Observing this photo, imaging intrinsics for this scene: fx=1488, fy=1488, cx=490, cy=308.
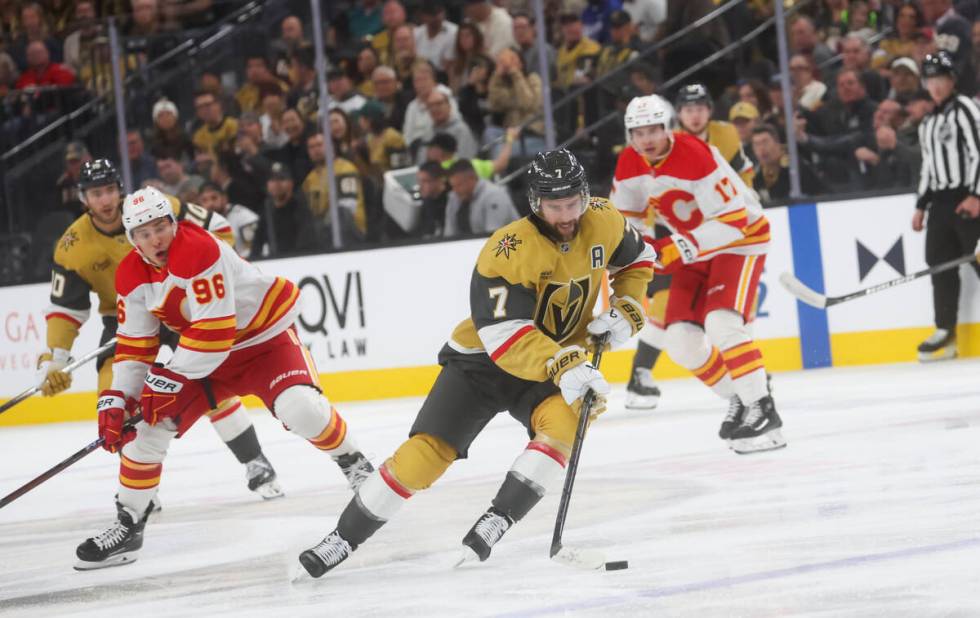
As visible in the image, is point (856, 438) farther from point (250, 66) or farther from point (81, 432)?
point (250, 66)

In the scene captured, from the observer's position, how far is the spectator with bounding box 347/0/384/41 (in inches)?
380

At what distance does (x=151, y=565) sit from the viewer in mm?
4254

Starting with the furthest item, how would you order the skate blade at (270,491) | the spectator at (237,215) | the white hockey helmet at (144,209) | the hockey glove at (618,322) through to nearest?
the spectator at (237,215)
the skate blade at (270,491)
the white hockey helmet at (144,209)
the hockey glove at (618,322)

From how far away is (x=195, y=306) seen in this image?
4.16 m

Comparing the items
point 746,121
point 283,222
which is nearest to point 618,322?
point 746,121

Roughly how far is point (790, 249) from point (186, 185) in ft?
12.4

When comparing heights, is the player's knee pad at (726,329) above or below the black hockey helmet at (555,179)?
below

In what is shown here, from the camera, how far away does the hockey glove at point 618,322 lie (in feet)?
12.6

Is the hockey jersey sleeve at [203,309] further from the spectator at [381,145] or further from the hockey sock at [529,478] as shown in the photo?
the spectator at [381,145]

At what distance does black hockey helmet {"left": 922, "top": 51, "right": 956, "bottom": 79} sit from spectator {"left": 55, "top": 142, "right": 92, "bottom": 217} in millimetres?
4960

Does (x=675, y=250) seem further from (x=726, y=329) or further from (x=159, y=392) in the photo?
(x=159, y=392)

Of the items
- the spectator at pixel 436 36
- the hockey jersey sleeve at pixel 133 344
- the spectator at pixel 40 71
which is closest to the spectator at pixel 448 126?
the spectator at pixel 436 36

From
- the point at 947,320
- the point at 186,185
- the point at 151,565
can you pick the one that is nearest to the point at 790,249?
the point at 947,320

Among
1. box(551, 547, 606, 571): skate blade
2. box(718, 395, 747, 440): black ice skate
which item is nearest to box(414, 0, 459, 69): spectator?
box(718, 395, 747, 440): black ice skate
